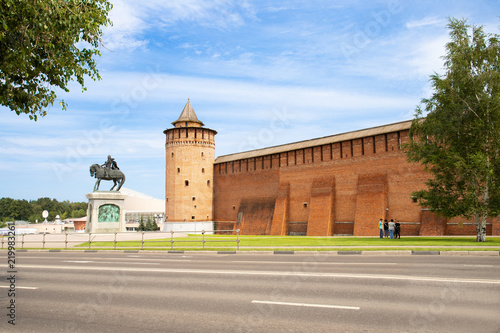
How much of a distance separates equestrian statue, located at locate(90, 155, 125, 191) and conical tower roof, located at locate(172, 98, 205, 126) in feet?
51.1

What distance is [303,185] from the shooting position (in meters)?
34.9

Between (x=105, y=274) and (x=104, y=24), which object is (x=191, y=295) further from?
(x=104, y=24)

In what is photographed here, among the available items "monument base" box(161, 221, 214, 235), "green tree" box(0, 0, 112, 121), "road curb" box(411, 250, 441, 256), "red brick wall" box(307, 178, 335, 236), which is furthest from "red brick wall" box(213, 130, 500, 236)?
"green tree" box(0, 0, 112, 121)

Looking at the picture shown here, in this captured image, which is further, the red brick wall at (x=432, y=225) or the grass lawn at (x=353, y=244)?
the red brick wall at (x=432, y=225)

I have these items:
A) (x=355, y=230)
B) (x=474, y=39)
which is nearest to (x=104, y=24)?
(x=474, y=39)

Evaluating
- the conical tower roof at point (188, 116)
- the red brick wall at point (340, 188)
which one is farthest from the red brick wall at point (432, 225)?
the conical tower roof at point (188, 116)

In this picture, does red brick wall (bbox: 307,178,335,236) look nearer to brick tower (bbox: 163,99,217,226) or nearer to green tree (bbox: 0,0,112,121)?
brick tower (bbox: 163,99,217,226)

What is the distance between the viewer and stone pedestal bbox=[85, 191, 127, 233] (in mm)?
27938

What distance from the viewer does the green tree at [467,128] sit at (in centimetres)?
1741

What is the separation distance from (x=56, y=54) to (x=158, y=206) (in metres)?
97.8

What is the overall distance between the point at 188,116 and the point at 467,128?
33.2m

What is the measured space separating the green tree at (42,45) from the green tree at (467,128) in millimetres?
16211

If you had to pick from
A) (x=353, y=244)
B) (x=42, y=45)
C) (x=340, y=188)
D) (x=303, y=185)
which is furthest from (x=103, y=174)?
(x=42, y=45)

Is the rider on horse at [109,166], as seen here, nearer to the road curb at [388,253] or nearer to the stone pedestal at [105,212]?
the stone pedestal at [105,212]
